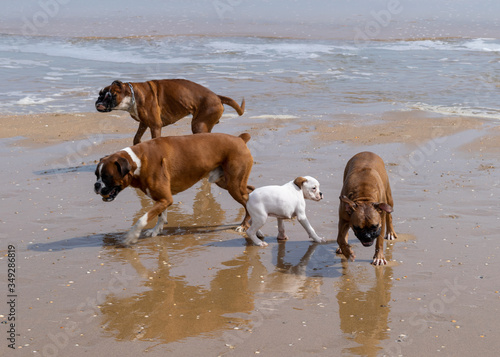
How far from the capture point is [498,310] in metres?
5.78

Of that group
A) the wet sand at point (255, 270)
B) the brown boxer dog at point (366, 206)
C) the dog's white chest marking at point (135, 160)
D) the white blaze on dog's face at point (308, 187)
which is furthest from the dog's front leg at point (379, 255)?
the dog's white chest marking at point (135, 160)

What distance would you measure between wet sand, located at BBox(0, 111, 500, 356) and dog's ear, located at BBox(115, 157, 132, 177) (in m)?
0.84

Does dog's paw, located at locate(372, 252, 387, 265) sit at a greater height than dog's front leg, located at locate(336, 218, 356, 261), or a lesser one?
lesser

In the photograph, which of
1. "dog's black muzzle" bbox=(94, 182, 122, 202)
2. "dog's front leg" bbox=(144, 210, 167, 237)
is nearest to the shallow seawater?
"dog's front leg" bbox=(144, 210, 167, 237)

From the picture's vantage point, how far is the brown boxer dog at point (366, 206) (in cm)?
650

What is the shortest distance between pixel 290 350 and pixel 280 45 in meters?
26.4

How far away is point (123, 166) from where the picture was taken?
24.0 ft

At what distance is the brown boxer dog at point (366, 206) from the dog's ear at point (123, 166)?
2304mm

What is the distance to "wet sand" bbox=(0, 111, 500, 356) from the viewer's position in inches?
209

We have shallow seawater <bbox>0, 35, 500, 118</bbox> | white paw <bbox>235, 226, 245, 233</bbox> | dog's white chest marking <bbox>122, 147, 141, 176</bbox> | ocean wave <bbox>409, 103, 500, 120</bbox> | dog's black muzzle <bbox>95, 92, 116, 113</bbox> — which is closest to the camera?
dog's white chest marking <bbox>122, 147, 141, 176</bbox>

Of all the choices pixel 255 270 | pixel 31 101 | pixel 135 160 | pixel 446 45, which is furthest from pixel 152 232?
pixel 446 45

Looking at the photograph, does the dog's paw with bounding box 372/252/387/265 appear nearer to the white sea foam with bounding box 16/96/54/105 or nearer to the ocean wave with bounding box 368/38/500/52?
the white sea foam with bounding box 16/96/54/105

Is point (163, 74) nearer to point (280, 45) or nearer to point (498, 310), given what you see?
point (280, 45)

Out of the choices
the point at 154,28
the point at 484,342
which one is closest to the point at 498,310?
the point at 484,342
